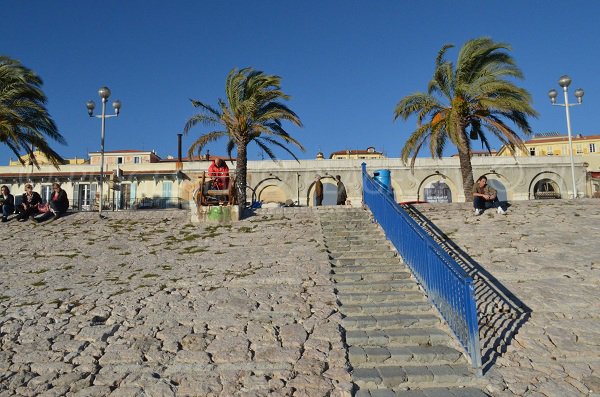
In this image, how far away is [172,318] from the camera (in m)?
5.88

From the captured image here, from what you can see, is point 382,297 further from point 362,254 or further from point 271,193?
point 271,193

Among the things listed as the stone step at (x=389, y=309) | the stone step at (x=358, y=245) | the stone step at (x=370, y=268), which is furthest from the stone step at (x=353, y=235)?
the stone step at (x=389, y=309)

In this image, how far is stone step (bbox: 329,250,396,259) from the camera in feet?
26.8

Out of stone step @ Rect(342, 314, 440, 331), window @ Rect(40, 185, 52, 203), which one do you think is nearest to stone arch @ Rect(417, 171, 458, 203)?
stone step @ Rect(342, 314, 440, 331)

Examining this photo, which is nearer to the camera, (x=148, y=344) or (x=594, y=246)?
(x=148, y=344)

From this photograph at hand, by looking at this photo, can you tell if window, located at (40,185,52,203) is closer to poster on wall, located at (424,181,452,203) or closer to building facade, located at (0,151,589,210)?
building facade, located at (0,151,589,210)

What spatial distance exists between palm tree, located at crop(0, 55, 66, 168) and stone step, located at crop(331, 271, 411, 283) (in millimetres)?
14386

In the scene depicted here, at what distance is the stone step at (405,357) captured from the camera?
188 inches

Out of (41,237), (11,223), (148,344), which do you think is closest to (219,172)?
(41,237)

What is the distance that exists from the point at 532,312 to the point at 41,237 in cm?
1133

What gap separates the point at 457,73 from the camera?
16625mm

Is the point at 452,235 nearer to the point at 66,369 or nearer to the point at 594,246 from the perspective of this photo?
the point at 594,246

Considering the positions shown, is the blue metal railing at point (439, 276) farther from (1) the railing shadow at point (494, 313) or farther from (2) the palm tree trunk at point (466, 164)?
(2) the palm tree trunk at point (466, 164)

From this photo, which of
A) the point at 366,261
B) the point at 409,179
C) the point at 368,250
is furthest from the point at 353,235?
the point at 409,179
